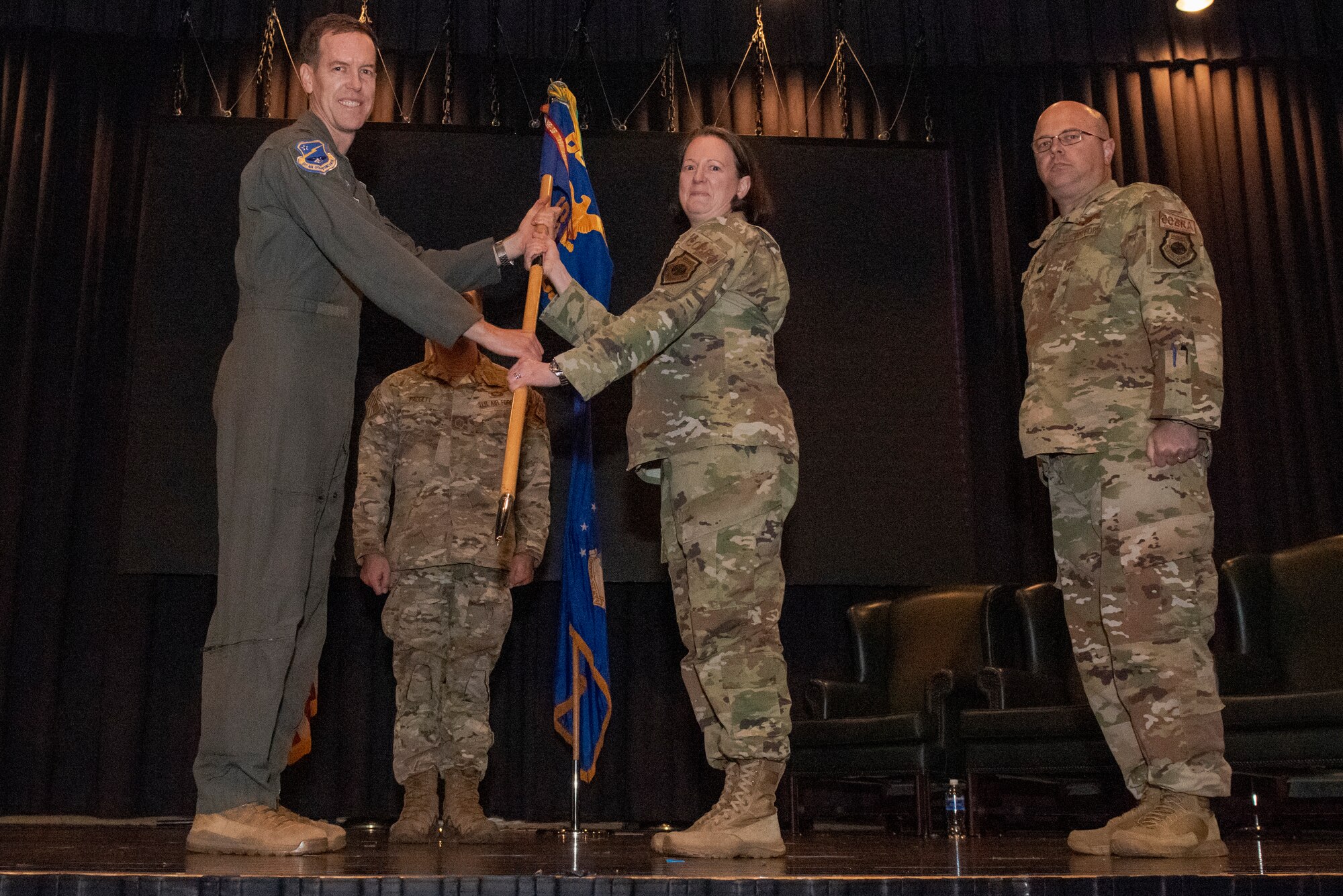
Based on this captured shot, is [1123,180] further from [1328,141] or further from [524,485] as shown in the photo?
[524,485]

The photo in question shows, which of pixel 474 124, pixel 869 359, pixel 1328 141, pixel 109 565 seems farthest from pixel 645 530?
pixel 1328 141

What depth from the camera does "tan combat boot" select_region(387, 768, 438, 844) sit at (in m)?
3.53

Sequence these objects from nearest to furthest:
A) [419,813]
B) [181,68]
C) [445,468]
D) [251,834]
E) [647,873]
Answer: [647,873] < [251,834] < [419,813] < [445,468] < [181,68]

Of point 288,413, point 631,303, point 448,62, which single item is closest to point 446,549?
point 288,413

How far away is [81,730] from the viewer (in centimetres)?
552

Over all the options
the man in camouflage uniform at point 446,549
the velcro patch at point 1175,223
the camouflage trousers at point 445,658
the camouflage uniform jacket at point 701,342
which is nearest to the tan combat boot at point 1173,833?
the camouflage uniform jacket at point 701,342

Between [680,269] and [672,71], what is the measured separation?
3.50 metres

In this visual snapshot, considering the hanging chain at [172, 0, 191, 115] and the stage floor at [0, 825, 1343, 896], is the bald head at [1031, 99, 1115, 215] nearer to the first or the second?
the stage floor at [0, 825, 1343, 896]

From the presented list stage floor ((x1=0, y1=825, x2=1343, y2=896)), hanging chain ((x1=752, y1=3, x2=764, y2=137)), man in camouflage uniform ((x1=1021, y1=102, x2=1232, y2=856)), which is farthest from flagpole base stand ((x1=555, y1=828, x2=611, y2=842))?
hanging chain ((x1=752, y1=3, x2=764, y2=137))

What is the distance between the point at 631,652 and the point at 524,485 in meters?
1.79

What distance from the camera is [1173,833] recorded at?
2.56 meters

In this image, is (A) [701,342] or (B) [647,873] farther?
(A) [701,342]

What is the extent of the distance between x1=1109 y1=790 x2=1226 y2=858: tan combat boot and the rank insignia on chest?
155 centimetres

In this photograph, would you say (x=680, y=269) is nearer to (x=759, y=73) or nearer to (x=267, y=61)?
(x=759, y=73)
